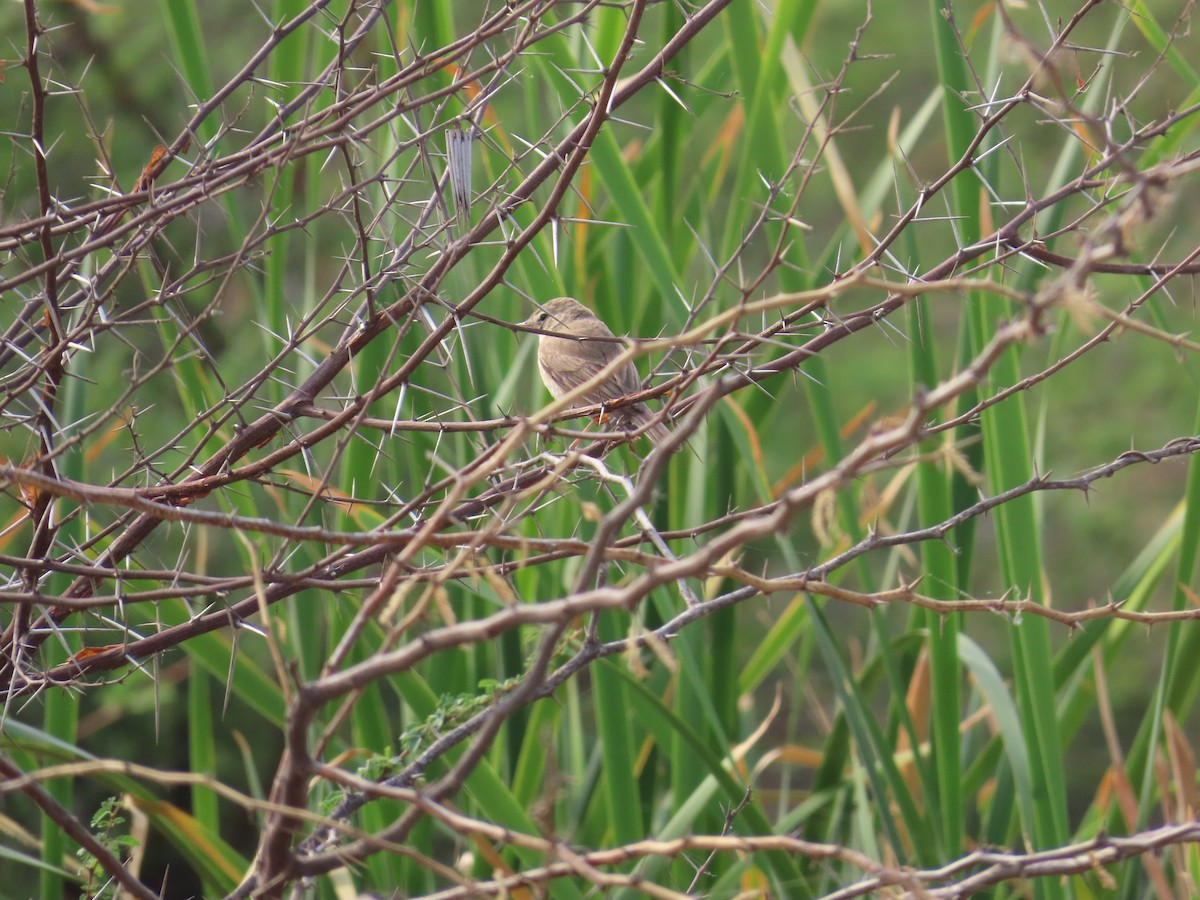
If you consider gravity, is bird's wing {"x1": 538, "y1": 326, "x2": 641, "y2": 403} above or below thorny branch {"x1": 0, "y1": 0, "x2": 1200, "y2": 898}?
below

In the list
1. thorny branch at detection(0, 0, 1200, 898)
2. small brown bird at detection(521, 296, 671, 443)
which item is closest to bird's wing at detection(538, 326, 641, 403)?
small brown bird at detection(521, 296, 671, 443)

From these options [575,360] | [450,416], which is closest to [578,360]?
[575,360]

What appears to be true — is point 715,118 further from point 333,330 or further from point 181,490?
point 181,490

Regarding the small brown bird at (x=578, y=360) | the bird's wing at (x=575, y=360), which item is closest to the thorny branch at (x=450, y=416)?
the small brown bird at (x=578, y=360)

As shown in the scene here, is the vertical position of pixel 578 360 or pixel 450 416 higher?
pixel 450 416

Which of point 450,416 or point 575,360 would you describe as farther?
point 575,360

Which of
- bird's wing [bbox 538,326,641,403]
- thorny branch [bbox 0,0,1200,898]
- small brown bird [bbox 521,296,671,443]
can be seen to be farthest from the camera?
bird's wing [bbox 538,326,641,403]

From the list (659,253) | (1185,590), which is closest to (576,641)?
(659,253)

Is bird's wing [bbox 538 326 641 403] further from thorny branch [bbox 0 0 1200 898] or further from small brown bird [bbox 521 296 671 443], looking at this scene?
thorny branch [bbox 0 0 1200 898]

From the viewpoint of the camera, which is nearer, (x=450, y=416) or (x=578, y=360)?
(x=450, y=416)

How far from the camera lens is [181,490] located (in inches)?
78.1

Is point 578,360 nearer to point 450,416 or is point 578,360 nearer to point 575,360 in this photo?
point 575,360

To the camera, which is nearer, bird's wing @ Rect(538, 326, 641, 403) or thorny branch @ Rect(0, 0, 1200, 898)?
thorny branch @ Rect(0, 0, 1200, 898)

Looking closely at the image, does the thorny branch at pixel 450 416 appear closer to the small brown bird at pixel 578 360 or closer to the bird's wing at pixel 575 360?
the small brown bird at pixel 578 360
